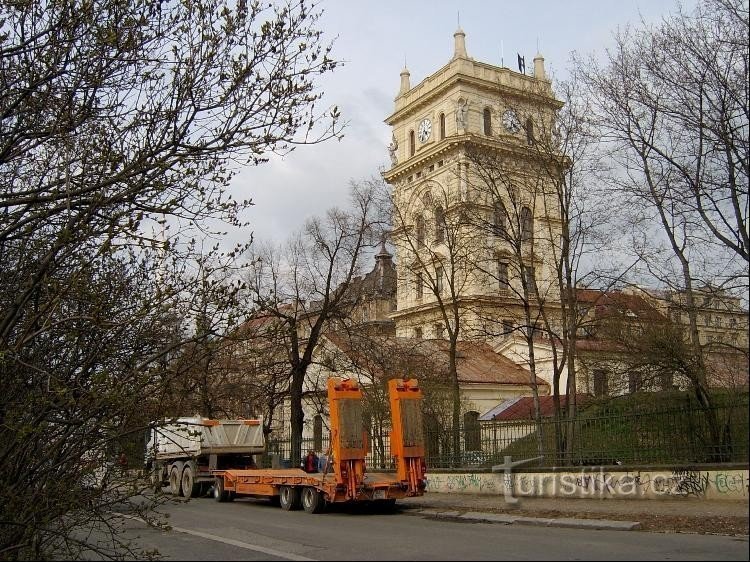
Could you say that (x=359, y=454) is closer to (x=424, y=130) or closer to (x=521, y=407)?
(x=521, y=407)

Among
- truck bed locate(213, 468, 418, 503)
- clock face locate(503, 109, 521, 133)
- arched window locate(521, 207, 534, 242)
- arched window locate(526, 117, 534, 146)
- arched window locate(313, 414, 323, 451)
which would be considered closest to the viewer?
truck bed locate(213, 468, 418, 503)

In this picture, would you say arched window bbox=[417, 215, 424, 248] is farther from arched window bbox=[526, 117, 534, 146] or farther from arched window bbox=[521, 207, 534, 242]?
arched window bbox=[526, 117, 534, 146]

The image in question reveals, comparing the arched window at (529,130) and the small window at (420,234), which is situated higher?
the arched window at (529,130)

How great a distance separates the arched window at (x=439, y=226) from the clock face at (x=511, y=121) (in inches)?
195

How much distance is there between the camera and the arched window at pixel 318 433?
26.2m

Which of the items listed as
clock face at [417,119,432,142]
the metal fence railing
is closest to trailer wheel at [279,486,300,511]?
the metal fence railing

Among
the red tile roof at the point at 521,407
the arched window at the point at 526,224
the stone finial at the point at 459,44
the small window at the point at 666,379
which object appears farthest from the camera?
the stone finial at the point at 459,44

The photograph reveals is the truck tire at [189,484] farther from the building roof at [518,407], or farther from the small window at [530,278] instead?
the small window at [530,278]

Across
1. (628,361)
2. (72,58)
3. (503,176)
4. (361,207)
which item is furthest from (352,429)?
(361,207)

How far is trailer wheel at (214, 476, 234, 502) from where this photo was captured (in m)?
23.8

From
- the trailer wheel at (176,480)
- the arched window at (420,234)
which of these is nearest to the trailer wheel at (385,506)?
the arched window at (420,234)

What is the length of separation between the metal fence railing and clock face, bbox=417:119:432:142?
37.4 m

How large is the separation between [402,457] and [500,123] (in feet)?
33.7

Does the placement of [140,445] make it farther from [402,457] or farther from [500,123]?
[500,123]
